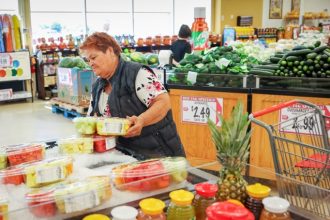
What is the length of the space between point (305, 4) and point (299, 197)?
1637cm

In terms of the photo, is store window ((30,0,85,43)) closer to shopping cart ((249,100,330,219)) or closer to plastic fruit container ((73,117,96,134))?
shopping cart ((249,100,330,219))

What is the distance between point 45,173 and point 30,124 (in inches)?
224

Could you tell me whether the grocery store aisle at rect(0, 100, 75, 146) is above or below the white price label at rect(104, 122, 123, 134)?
below

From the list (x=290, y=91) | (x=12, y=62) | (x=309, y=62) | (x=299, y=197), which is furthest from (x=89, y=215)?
(x=12, y=62)

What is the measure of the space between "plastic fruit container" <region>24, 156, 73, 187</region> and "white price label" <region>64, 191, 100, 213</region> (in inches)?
11.5

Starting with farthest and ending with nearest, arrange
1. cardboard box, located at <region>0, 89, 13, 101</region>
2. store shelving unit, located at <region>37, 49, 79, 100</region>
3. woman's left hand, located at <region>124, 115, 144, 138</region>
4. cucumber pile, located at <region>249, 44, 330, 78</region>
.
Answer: store shelving unit, located at <region>37, 49, 79, 100</region> → cardboard box, located at <region>0, 89, 13, 101</region> → cucumber pile, located at <region>249, 44, 330, 78</region> → woman's left hand, located at <region>124, 115, 144, 138</region>

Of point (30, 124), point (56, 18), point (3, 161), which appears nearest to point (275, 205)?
point (3, 161)

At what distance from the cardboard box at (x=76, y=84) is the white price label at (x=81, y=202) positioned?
19.3 ft

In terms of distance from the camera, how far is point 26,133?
21.0 ft

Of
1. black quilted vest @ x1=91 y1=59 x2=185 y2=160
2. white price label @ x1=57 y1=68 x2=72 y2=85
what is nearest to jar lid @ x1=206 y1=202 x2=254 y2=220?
black quilted vest @ x1=91 y1=59 x2=185 y2=160

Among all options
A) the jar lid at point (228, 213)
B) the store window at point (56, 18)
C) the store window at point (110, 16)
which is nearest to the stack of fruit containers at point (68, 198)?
the jar lid at point (228, 213)

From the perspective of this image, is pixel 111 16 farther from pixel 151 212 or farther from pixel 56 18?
pixel 151 212

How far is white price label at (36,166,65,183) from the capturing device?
1.65m

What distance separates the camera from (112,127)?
2205 millimetres
